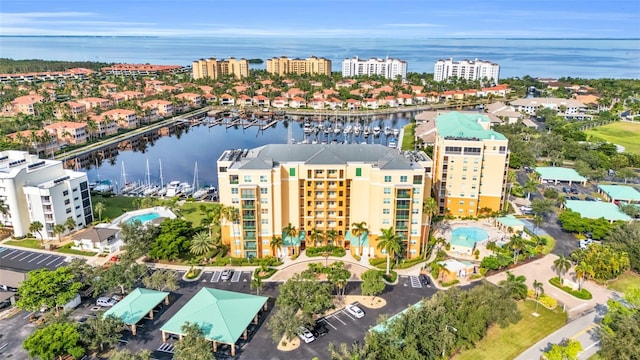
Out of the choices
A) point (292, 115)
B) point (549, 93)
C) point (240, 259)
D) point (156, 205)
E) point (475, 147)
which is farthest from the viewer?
point (549, 93)

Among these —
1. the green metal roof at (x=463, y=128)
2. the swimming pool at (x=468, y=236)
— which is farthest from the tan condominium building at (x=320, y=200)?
the green metal roof at (x=463, y=128)

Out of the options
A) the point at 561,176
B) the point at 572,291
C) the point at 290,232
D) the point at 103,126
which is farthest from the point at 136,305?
the point at 103,126

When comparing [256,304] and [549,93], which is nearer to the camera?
[256,304]

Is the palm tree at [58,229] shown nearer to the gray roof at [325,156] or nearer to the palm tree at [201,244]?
the palm tree at [201,244]

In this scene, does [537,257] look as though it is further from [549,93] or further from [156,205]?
[549,93]

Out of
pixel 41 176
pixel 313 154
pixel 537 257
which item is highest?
pixel 313 154

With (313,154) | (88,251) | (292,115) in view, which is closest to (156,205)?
(88,251)

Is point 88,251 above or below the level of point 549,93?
below

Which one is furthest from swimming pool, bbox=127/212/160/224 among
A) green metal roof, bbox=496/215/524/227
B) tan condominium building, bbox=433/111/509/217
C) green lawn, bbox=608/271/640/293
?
green lawn, bbox=608/271/640/293
